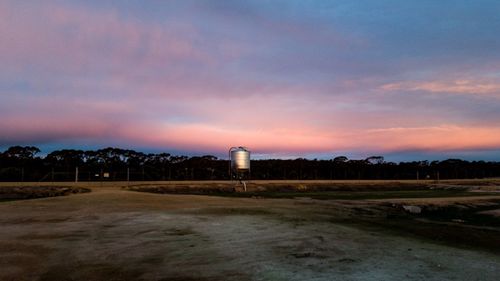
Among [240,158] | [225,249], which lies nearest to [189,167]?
[240,158]

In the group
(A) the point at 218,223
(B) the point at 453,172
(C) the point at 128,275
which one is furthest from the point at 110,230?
(B) the point at 453,172

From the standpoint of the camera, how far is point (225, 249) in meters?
12.8

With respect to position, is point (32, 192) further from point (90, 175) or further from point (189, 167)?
point (189, 167)

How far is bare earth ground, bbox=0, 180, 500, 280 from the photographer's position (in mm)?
10320

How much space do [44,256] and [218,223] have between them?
7021mm

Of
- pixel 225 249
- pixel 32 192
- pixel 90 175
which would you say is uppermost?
pixel 90 175

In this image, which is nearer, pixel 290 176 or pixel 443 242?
pixel 443 242

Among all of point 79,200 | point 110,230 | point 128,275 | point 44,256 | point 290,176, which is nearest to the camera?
point 128,275

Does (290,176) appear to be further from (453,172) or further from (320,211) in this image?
(320,211)

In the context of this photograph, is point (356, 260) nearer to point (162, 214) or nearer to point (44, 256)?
point (44, 256)

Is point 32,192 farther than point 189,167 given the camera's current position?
No

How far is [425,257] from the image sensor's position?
1208cm

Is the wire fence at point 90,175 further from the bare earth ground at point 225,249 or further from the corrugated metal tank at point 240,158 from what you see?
the bare earth ground at point 225,249

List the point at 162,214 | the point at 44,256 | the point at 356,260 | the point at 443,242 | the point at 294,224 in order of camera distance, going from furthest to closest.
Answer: the point at 162,214 → the point at 294,224 → the point at 443,242 → the point at 44,256 → the point at 356,260
